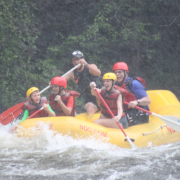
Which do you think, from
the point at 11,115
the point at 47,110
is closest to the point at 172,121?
the point at 47,110

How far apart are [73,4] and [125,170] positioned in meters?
6.86

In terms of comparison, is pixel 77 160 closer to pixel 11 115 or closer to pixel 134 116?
pixel 134 116

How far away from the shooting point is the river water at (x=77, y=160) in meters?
3.68

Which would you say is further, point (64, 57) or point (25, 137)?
point (64, 57)

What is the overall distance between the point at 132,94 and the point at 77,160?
150cm

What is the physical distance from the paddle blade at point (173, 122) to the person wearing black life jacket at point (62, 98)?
57.0 inches

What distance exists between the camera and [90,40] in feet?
29.2

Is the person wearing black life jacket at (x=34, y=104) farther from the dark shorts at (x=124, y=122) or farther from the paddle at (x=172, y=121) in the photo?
the paddle at (x=172, y=121)

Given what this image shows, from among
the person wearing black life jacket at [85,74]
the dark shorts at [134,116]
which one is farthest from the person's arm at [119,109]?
the person wearing black life jacket at [85,74]

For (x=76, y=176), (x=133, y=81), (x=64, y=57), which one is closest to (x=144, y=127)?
(x=133, y=81)

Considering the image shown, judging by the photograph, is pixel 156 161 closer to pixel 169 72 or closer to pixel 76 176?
pixel 76 176

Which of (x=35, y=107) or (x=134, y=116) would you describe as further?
(x=134, y=116)

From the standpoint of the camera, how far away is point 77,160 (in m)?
4.12

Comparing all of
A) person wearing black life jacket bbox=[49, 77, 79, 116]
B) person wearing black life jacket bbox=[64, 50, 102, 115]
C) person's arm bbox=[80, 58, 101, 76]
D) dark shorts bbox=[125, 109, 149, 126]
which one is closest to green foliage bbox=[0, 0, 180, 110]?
person wearing black life jacket bbox=[64, 50, 102, 115]
